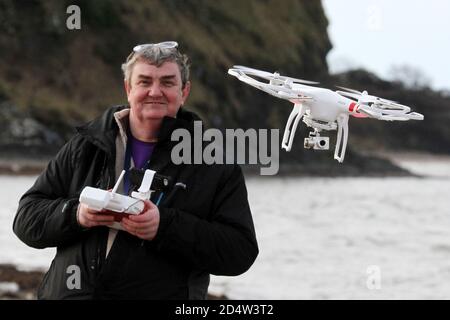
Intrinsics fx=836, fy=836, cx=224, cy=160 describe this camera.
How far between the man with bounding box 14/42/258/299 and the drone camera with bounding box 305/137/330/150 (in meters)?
0.91

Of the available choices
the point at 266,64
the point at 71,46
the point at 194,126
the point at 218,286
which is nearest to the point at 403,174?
the point at 266,64

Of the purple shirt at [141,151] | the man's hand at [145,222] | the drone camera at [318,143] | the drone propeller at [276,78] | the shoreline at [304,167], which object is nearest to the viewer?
the drone camera at [318,143]

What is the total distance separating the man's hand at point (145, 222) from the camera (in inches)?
144

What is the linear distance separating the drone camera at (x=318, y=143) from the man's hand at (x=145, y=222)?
33.3 inches

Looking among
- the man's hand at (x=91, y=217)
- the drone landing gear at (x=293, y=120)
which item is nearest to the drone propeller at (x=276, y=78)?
the drone landing gear at (x=293, y=120)

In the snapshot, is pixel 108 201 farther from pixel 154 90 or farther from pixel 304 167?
pixel 304 167

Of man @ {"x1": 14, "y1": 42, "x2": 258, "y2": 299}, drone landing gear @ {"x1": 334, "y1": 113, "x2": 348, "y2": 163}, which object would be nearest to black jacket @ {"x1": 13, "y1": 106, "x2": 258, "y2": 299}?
man @ {"x1": 14, "y1": 42, "x2": 258, "y2": 299}

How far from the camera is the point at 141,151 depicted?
4.06 m

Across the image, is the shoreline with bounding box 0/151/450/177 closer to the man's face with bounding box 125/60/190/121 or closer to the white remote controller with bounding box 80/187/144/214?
the man's face with bounding box 125/60/190/121

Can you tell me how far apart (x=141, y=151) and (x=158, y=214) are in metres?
0.42

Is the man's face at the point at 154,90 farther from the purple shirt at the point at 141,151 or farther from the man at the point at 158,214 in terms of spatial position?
the purple shirt at the point at 141,151

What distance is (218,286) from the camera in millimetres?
18609

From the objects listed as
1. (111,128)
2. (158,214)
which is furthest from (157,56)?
(158,214)
